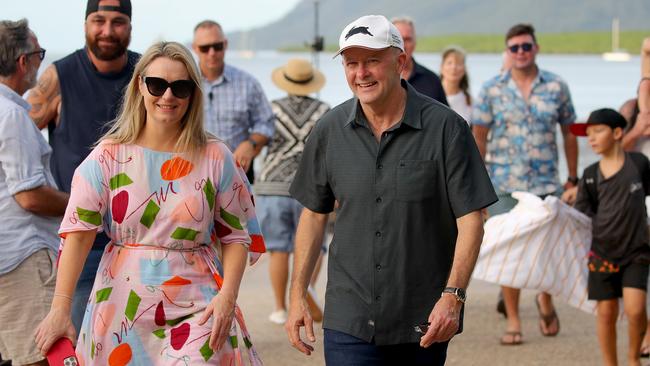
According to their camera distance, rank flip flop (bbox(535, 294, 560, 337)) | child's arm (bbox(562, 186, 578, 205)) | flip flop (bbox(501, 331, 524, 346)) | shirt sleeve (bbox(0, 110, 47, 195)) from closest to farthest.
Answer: shirt sleeve (bbox(0, 110, 47, 195)), flip flop (bbox(501, 331, 524, 346)), child's arm (bbox(562, 186, 578, 205)), flip flop (bbox(535, 294, 560, 337))

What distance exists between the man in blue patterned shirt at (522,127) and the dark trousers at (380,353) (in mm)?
4313

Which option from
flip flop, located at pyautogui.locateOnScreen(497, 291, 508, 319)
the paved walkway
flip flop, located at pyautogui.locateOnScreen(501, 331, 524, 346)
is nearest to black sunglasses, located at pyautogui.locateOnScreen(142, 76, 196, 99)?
the paved walkway

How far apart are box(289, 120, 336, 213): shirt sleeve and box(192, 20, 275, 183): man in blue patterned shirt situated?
3995 mm

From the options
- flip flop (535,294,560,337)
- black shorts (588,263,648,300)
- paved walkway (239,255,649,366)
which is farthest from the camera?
flip flop (535,294,560,337)

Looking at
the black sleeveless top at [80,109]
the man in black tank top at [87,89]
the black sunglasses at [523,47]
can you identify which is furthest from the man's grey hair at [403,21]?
the black sleeveless top at [80,109]

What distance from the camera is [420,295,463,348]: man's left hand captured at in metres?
4.57

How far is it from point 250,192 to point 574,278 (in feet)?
12.4

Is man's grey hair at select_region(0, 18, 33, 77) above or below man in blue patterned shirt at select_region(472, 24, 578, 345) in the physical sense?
above

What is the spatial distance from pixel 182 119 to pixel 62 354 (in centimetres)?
101

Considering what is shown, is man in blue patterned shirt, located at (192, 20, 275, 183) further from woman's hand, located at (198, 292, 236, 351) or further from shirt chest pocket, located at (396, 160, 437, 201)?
shirt chest pocket, located at (396, 160, 437, 201)

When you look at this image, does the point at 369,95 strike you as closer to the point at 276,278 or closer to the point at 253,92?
the point at 253,92

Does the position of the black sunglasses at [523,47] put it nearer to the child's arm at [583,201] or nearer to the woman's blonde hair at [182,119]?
the child's arm at [583,201]

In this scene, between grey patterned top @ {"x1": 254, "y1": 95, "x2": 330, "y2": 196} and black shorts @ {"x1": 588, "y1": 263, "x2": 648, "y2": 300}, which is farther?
grey patterned top @ {"x1": 254, "y1": 95, "x2": 330, "y2": 196}

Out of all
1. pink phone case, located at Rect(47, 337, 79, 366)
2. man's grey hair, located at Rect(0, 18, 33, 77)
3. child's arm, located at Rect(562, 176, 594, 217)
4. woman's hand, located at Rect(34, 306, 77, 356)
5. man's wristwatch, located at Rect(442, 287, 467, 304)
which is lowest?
child's arm, located at Rect(562, 176, 594, 217)
